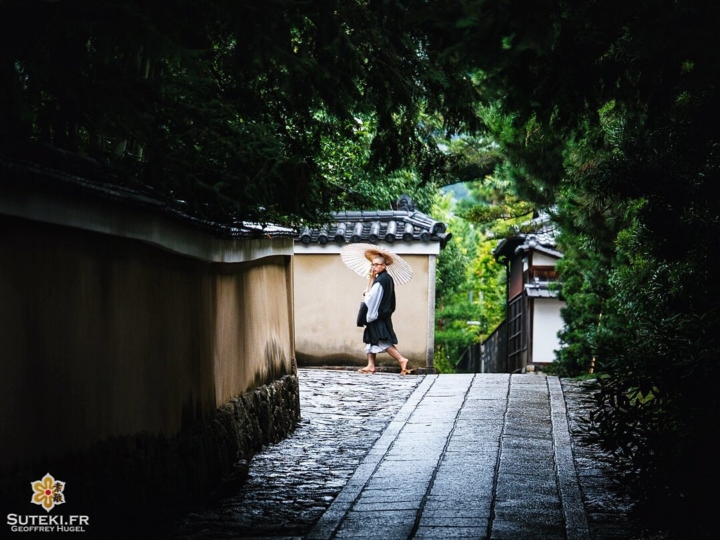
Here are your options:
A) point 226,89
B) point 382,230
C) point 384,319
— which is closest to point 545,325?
point 382,230

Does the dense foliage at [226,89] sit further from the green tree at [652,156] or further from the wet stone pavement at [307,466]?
the wet stone pavement at [307,466]

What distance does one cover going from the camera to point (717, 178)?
24.5 ft

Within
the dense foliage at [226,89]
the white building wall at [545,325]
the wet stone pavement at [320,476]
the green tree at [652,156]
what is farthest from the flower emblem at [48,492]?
the white building wall at [545,325]

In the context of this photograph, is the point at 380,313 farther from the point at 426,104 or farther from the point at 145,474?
the point at 145,474

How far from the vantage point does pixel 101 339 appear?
663cm

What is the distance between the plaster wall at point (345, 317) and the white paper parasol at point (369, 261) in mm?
1323

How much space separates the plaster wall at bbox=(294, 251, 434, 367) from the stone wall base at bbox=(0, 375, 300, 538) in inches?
430

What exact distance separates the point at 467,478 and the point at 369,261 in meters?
11.0

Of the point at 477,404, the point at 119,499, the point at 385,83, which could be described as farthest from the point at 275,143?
the point at 477,404

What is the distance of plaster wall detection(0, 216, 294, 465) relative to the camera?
5.61m

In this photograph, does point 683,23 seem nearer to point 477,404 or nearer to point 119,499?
point 119,499

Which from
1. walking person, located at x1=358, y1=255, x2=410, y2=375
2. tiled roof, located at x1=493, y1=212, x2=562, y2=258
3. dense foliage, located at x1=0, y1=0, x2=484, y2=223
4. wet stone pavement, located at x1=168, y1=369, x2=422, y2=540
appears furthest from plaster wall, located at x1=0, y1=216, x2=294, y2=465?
tiled roof, located at x1=493, y1=212, x2=562, y2=258

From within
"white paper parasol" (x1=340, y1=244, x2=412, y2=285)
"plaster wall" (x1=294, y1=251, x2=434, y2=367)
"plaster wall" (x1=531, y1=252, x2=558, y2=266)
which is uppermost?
"plaster wall" (x1=531, y1=252, x2=558, y2=266)

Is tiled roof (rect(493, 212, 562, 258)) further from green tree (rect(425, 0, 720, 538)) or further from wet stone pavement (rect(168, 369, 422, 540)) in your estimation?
green tree (rect(425, 0, 720, 538))
